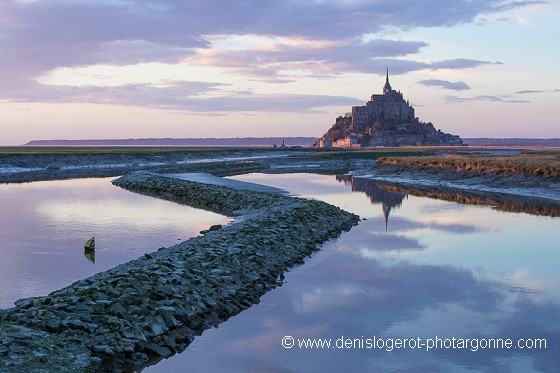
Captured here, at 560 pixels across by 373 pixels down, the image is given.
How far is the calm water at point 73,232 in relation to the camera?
17016 millimetres

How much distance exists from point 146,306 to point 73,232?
14421mm

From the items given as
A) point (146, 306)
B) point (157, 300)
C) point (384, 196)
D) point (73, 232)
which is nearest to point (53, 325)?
point (146, 306)

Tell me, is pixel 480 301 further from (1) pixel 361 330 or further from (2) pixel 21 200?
(2) pixel 21 200

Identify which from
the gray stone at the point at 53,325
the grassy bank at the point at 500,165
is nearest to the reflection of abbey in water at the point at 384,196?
the grassy bank at the point at 500,165

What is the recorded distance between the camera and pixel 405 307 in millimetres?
14039

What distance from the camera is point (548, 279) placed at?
56.0ft

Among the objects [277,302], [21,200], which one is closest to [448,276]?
[277,302]

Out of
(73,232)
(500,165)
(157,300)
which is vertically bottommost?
(73,232)

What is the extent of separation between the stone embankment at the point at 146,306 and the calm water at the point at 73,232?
2035mm

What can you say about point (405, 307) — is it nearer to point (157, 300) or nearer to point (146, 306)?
point (157, 300)

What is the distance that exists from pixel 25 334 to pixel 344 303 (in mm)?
7272

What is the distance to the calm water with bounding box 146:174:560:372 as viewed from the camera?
35.6 feet

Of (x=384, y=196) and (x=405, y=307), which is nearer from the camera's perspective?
(x=405, y=307)

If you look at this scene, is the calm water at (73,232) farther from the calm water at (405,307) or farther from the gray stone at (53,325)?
the calm water at (405,307)
